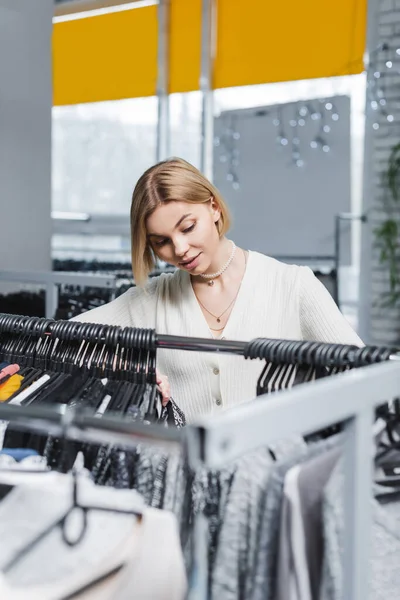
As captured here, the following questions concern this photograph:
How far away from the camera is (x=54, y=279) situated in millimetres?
2730

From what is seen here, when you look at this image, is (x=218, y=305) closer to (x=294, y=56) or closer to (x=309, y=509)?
(x=309, y=509)

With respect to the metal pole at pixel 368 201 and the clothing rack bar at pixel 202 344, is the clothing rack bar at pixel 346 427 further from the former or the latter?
the metal pole at pixel 368 201

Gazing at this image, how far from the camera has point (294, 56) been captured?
17.9ft

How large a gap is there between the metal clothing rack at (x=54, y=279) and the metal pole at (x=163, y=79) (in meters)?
3.62

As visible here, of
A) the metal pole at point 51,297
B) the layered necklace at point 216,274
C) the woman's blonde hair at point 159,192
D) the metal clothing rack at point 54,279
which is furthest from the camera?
the metal pole at point 51,297

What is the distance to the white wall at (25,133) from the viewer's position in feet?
11.1

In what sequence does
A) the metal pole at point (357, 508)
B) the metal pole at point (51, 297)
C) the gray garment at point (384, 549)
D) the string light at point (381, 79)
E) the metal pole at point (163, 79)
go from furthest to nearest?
the metal pole at point (163, 79) < the string light at point (381, 79) < the metal pole at point (51, 297) < the gray garment at point (384, 549) < the metal pole at point (357, 508)

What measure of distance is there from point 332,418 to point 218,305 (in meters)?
0.96

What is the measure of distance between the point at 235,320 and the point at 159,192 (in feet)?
1.09

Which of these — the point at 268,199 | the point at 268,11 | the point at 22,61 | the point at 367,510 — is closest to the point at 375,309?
the point at 268,199

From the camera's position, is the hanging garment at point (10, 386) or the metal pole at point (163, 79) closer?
the hanging garment at point (10, 386)

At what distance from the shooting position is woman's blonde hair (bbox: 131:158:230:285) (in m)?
1.53

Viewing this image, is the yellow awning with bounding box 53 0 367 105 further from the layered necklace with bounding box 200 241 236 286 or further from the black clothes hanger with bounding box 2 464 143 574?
Answer: the black clothes hanger with bounding box 2 464 143 574

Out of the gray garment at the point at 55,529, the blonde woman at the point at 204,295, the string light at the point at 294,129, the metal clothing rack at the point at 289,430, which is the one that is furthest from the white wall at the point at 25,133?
the metal clothing rack at the point at 289,430
